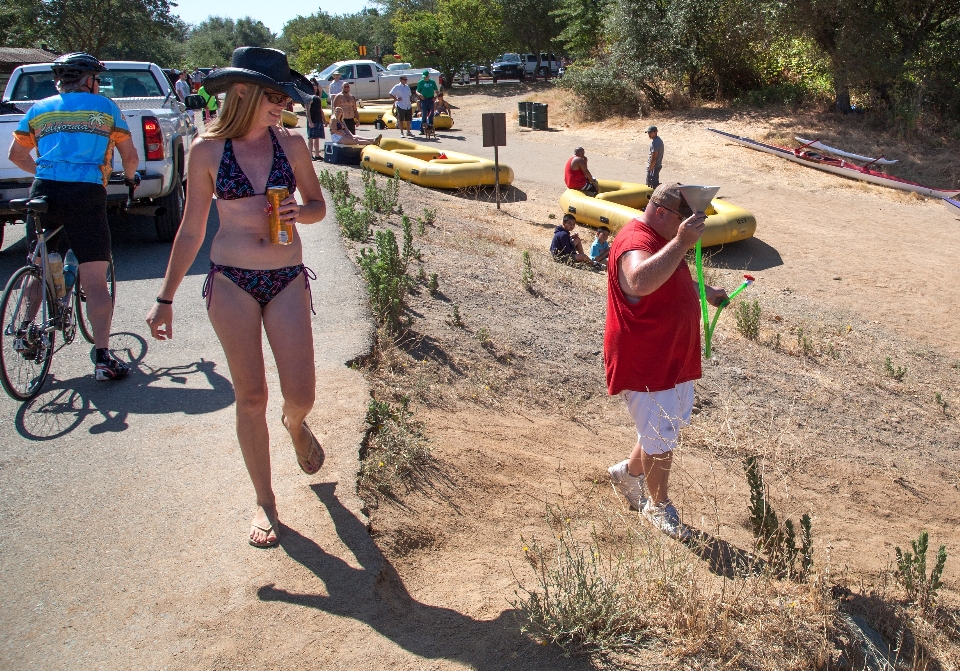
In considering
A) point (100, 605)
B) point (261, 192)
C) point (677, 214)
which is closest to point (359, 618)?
point (100, 605)

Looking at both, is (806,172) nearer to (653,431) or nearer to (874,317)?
(874,317)

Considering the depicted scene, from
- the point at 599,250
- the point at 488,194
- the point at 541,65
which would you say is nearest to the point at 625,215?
the point at 599,250

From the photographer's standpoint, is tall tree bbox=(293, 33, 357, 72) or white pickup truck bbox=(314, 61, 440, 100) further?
tall tree bbox=(293, 33, 357, 72)

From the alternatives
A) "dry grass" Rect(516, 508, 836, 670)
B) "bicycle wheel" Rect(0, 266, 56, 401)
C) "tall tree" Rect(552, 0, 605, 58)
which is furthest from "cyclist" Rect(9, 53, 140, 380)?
"tall tree" Rect(552, 0, 605, 58)

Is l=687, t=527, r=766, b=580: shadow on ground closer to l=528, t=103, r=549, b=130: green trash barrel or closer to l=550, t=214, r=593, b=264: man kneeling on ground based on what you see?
l=550, t=214, r=593, b=264: man kneeling on ground

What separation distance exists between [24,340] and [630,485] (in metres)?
3.41

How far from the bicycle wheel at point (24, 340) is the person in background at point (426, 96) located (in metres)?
18.4

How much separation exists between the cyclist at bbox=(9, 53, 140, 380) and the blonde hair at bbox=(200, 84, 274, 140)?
2.13 metres

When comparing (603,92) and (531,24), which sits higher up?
(531,24)

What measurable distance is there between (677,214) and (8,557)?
310cm

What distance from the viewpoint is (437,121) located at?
973 inches

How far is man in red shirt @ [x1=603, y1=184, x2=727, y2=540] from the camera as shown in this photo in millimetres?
3498

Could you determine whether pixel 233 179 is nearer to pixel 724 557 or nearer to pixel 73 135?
pixel 73 135

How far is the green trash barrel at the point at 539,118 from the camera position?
83.2 feet
